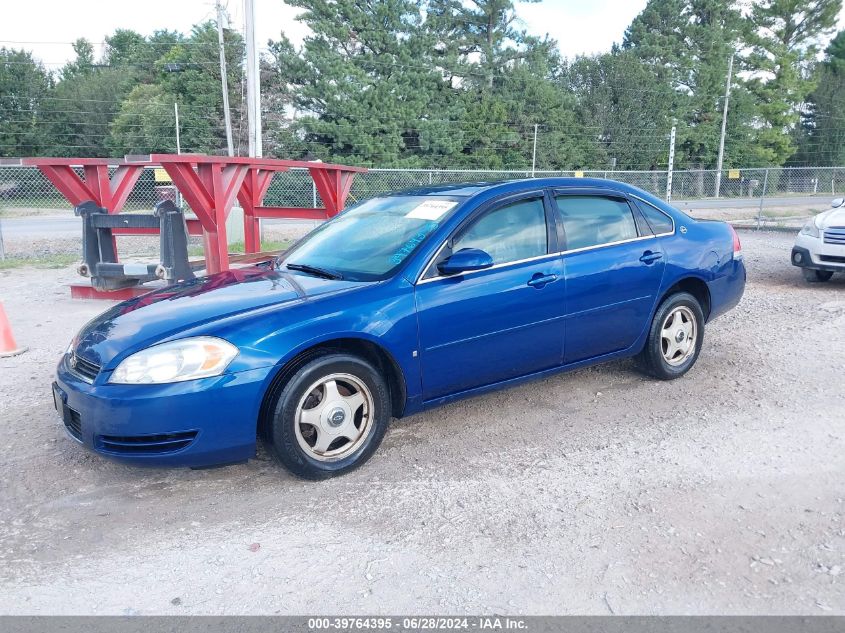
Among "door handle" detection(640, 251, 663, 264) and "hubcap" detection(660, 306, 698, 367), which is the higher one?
"door handle" detection(640, 251, 663, 264)

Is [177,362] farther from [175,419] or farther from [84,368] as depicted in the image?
[84,368]

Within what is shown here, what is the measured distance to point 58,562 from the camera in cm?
293

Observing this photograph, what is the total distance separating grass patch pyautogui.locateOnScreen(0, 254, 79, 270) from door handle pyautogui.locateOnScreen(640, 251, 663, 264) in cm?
1075

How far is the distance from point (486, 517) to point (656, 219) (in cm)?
289

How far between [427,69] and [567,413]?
4104cm

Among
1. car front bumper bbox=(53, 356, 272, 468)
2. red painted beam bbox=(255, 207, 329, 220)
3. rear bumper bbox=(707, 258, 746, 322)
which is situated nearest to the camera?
car front bumper bbox=(53, 356, 272, 468)

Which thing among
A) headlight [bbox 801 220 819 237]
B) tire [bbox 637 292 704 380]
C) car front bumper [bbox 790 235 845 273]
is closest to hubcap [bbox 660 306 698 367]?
tire [bbox 637 292 704 380]

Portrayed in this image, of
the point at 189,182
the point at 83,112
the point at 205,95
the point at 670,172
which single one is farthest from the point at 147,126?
the point at 189,182

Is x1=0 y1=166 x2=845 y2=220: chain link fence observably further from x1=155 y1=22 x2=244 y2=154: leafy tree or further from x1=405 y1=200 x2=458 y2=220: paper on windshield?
x1=405 y1=200 x2=458 y2=220: paper on windshield

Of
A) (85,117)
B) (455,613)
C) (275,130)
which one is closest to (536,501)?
(455,613)

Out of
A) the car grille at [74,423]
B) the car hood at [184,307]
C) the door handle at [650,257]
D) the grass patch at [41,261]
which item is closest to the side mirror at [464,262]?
the car hood at [184,307]

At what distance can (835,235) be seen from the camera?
880 centimetres

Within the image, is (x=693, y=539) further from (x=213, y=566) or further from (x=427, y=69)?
(x=427, y=69)

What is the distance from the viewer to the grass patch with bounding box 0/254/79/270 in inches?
480
